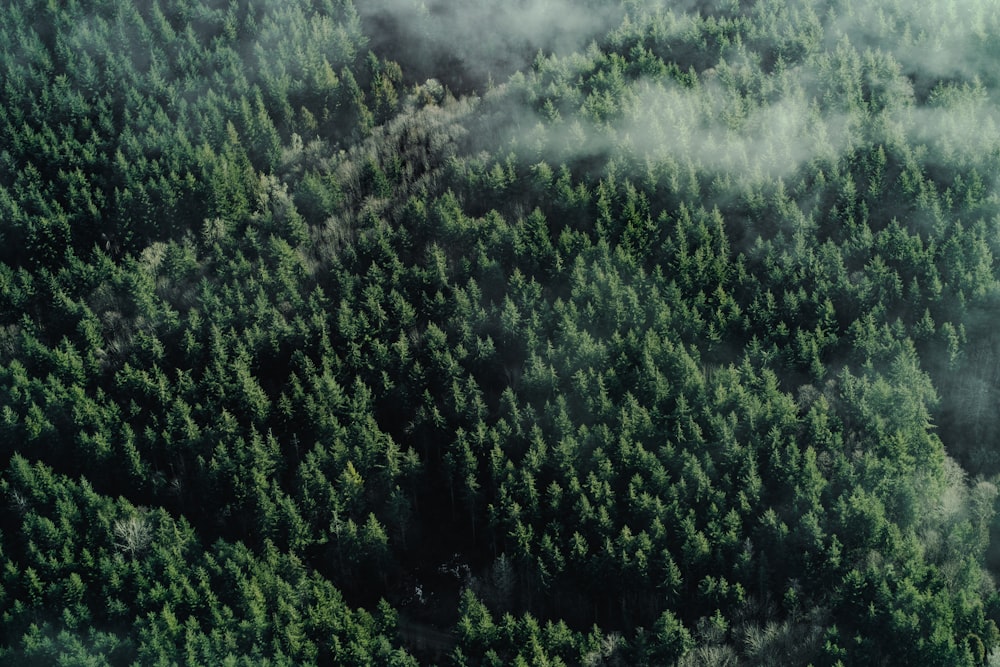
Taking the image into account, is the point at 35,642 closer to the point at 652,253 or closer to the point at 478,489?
the point at 478,489

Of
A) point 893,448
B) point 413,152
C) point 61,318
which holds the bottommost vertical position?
point 893,448

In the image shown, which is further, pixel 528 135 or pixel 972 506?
pixel 528 135

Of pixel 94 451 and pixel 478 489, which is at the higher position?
pixel 94 451

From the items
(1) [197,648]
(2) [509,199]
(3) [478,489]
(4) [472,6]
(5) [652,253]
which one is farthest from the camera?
(4) [472,6]

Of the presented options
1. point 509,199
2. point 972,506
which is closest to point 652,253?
point 509,199

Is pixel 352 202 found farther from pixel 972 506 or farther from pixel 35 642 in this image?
pixel 972 506

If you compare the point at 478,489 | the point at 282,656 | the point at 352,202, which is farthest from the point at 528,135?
the point at 282,656

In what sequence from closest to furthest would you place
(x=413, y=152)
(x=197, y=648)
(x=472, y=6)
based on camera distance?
1. (x=197, y=648)
2. (x=413, y=152)
3. (x=472, y=6)
